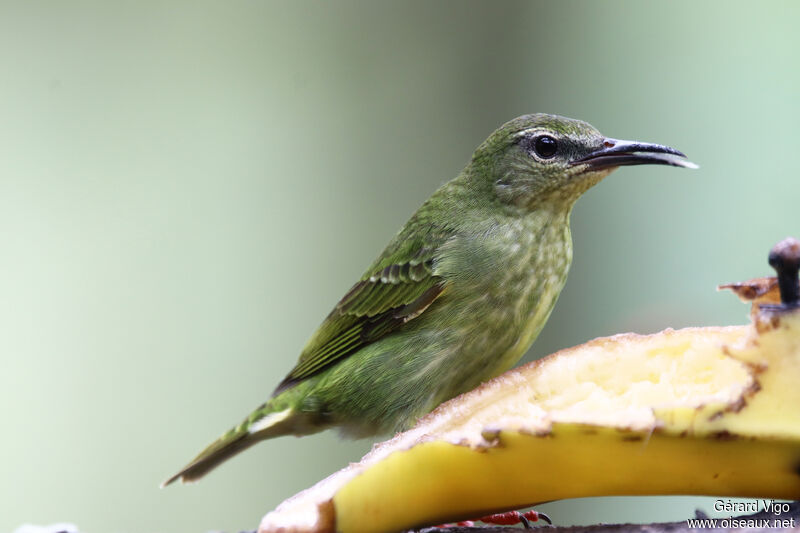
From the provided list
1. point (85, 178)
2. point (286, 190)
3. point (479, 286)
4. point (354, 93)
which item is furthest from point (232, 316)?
point (479, 286)

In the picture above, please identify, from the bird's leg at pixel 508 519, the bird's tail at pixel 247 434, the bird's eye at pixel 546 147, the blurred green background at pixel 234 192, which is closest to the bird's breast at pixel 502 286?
the bird's eye at pixel 546 147

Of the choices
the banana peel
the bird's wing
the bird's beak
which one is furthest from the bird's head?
the banana peel

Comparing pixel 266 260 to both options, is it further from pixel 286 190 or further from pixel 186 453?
pixel 186 453

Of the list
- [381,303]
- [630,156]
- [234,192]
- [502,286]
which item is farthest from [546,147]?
[234,192]

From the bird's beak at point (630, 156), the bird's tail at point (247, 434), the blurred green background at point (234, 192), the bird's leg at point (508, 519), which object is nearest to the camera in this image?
the bird's leg at point (508, 519)

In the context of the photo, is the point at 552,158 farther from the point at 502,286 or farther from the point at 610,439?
the point at 610,439

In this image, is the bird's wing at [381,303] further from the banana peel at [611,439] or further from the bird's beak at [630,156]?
the banana peel at [611,439]

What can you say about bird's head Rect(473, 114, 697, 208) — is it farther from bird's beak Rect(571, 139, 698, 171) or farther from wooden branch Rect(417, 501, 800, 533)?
→ wooden branch Rect(417, 501, 800, 533)
